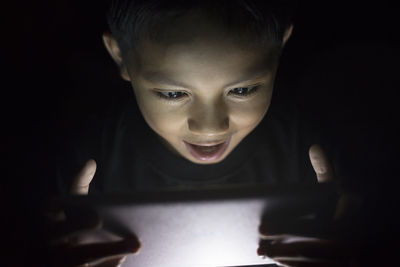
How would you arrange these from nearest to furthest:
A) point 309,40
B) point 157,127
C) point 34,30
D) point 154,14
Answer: point 154,14 → point 157,127 → point 34,30 → point 309,40

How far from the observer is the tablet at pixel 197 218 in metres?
0.56

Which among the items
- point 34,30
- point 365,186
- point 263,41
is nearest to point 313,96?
point 365,186

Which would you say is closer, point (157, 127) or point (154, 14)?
point (154, 14)

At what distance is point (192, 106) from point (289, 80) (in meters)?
0.46

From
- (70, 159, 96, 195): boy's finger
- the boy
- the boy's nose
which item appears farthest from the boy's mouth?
(70, 159, 96, 195): boy's finger

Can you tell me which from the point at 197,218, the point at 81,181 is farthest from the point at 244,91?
the point at 81,181

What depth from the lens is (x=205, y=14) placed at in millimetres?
590

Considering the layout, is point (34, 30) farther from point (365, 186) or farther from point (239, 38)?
point (365, 186)

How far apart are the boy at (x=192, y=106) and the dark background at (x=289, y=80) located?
0.09 metres

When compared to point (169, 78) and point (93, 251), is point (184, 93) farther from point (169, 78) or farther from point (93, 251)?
point (93, 251)

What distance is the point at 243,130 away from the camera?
798 mm

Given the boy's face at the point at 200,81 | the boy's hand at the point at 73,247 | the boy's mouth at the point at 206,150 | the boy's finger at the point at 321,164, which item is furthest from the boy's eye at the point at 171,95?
the boy's finger at the point at 321,164

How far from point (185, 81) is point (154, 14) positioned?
0.11 metres

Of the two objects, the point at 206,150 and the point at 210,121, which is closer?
the point at 210,121
